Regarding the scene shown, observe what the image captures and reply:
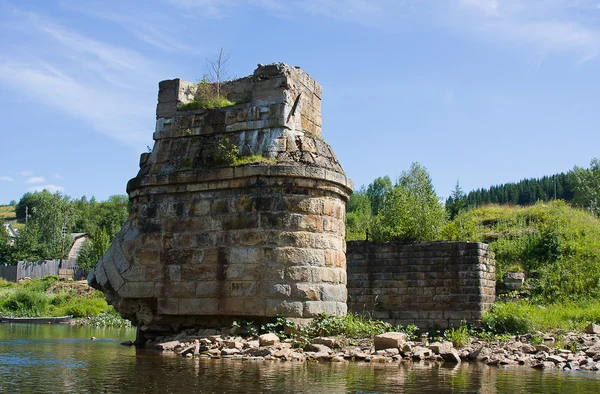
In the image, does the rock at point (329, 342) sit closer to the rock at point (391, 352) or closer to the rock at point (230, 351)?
the rock at point (391, 352)

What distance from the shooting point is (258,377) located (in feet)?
19.0

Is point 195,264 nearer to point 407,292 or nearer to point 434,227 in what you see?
point 407,292

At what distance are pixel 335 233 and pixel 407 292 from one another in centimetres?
1004

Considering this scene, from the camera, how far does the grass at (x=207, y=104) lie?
9.80 m

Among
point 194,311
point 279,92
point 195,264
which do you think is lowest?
point 194,311

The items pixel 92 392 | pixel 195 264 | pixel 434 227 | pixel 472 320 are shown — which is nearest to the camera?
pixel 92 392

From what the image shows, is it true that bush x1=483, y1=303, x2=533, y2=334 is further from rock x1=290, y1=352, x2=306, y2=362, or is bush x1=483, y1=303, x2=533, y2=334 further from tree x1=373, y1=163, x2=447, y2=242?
rock x1=290, y1=352, x2=306, y2=362

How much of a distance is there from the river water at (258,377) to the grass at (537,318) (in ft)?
31.1

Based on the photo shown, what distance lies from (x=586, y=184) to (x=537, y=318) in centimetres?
4607

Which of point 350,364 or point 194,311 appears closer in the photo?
point 350,364

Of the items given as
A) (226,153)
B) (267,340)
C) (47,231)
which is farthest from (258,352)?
(47,231)

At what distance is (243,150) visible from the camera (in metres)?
9.21

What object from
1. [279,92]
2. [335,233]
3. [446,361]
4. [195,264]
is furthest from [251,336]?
[279,92]

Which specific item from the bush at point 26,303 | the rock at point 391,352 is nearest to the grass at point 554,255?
the rock at point 391,352
